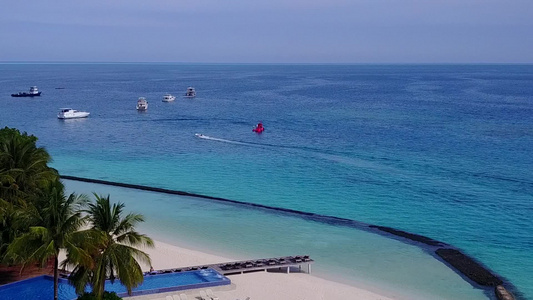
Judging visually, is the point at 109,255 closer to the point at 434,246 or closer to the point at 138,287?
the point at 138,287

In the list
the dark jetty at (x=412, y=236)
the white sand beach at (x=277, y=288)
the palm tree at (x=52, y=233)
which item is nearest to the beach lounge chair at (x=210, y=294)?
the white sand beach at (x=277, y=288)

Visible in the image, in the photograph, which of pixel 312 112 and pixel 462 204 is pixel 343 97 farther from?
pixel 462 204

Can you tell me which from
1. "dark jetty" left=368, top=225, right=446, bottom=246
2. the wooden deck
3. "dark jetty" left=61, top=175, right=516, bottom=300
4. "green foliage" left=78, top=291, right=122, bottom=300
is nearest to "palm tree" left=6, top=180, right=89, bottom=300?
"green foliage" left=78, top=291, right=122, bottom=300

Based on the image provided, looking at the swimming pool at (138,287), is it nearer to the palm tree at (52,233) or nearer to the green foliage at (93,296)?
the green foliage at (93,296)

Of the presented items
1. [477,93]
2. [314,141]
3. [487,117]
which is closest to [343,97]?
[477,93]

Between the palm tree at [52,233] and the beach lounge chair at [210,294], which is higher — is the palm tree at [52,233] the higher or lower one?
the higher one

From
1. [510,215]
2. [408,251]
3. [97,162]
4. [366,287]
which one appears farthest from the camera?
[97,162]

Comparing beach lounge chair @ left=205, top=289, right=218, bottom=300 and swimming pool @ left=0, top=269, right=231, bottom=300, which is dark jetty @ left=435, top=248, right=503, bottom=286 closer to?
swimming pool @ left=0, top=269, right=231, bottom=300
